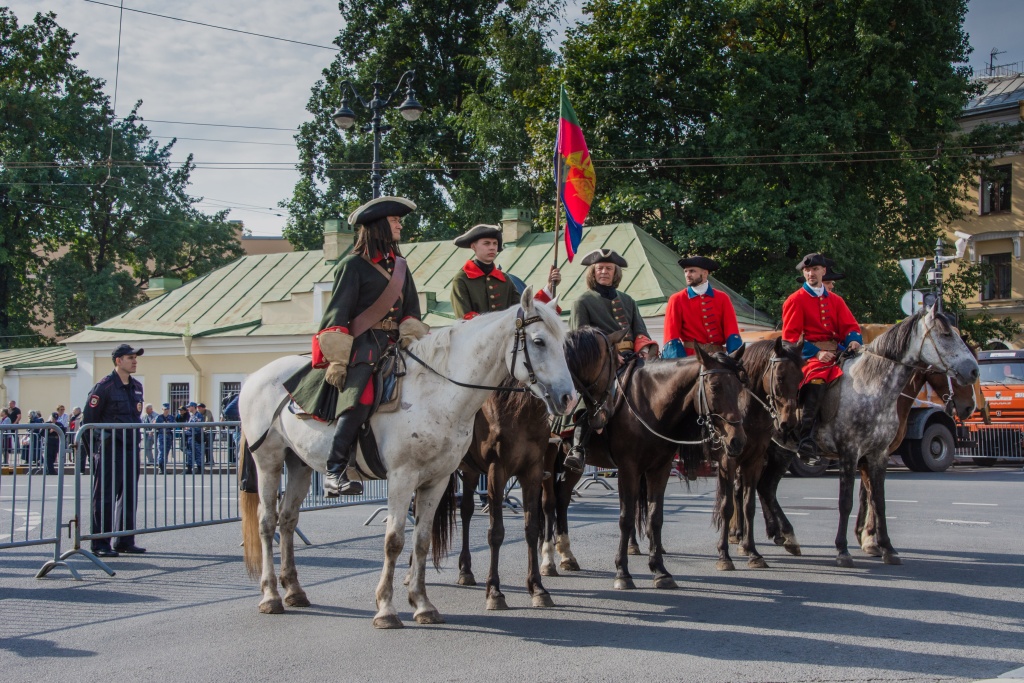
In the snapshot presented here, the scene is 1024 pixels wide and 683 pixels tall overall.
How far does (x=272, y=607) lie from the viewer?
7.38m

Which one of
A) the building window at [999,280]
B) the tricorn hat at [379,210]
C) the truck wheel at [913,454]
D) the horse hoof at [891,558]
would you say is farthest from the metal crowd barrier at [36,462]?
the building window at [999,280]

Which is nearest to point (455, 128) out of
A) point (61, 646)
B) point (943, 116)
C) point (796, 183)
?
point (796, 183)

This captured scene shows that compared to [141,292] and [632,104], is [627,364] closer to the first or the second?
[632,104]

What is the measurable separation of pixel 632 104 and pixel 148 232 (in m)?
27.6

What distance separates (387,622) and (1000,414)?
2062 centimetres

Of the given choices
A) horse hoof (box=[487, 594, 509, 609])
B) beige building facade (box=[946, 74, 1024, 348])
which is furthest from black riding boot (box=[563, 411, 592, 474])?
beige building facade (box=[946, 74, 1024, 348])

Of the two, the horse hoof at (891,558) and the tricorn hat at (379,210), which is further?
the horse hoof at (891,558)

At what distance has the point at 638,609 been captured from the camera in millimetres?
7375

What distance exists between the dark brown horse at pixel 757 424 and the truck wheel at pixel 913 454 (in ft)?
41.7

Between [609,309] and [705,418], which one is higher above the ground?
[609,309]

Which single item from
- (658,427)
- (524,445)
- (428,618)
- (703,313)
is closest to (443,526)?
(524,445)

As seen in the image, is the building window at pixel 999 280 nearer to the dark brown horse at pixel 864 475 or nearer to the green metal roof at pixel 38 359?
the dark brown horse at pixel 864 475

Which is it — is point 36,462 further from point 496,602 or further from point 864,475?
point 864,475

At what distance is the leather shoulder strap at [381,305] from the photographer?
A: 7.04m
